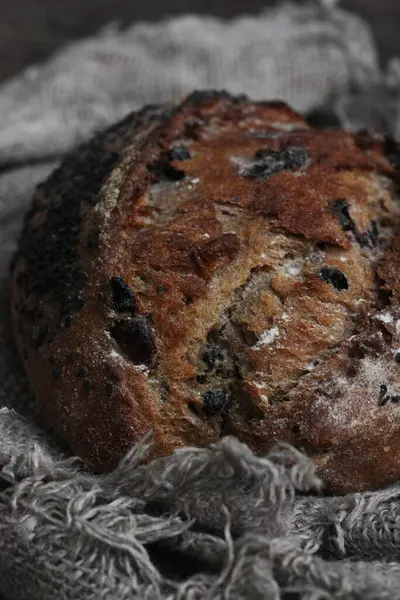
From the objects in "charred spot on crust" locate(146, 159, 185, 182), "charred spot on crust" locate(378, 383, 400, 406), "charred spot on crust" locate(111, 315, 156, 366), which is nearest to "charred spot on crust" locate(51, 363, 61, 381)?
"charred spot on crust" locate(111, 315, 156, 366)

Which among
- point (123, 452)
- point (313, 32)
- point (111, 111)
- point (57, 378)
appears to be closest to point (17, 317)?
point (57, 378)

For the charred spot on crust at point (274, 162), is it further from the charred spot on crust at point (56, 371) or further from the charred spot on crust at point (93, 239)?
the charred spot on crust at point (56, 371)

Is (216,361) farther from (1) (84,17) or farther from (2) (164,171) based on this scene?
(1) (84,17)

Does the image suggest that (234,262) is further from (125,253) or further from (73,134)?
(73,134)

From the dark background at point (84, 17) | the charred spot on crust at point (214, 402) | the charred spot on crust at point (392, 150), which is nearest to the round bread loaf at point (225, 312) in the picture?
the charred spot on crust at point (214, 402)

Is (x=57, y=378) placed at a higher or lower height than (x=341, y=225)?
lower

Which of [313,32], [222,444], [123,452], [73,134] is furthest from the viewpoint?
[313,32]

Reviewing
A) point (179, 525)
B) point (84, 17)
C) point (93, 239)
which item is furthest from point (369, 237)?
point (84, 17)
